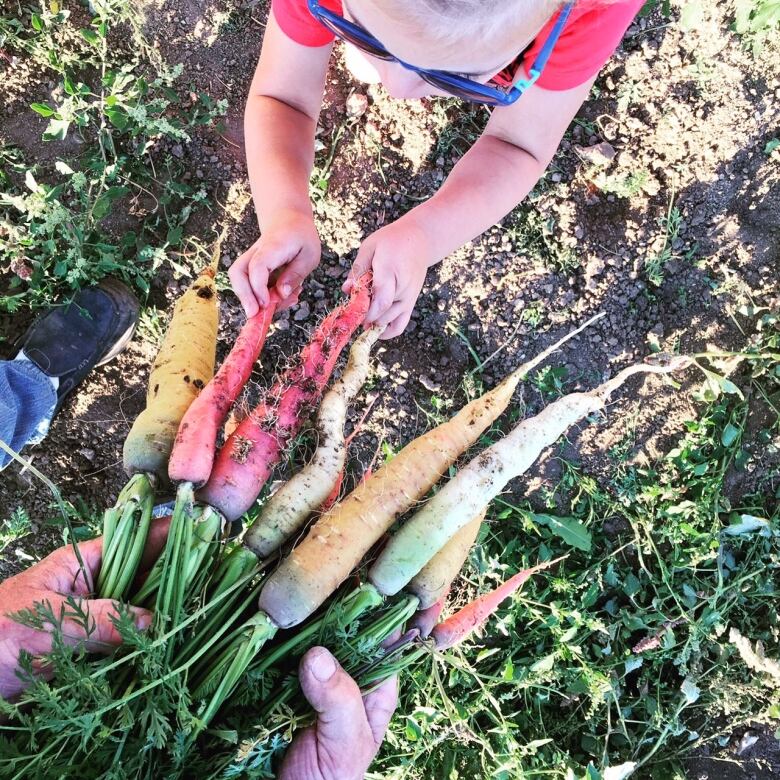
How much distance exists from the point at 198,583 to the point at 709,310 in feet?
7.21

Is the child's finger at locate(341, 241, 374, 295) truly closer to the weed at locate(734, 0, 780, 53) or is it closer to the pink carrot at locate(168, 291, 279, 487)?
→ the pink carrot at locate(168, 291, 279, 487)

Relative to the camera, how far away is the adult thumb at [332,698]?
1.63 meters

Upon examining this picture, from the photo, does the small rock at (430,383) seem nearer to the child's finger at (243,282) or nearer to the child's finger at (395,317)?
the child's finger at (395,317)

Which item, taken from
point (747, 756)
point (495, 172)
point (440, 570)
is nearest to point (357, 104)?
point (495, 172)

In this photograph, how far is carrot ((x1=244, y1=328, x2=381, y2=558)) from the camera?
5.85 ft

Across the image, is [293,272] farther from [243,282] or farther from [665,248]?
[665,248]

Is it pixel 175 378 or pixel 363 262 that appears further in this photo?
pixel 175 378

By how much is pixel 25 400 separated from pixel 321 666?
166 centimetres

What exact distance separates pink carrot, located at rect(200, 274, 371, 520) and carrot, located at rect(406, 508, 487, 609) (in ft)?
1.83

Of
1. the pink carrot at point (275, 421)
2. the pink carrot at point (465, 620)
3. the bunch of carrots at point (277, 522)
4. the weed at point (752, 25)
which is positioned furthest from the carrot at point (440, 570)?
the weed at point (752, 25)

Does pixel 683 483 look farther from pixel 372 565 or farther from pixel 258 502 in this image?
pixel 258 502

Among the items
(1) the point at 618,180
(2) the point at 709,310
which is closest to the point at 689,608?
(2) the point at 709,310

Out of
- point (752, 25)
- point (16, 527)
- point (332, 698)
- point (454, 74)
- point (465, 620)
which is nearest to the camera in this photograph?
point (454, 74)

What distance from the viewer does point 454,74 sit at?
135 cm
